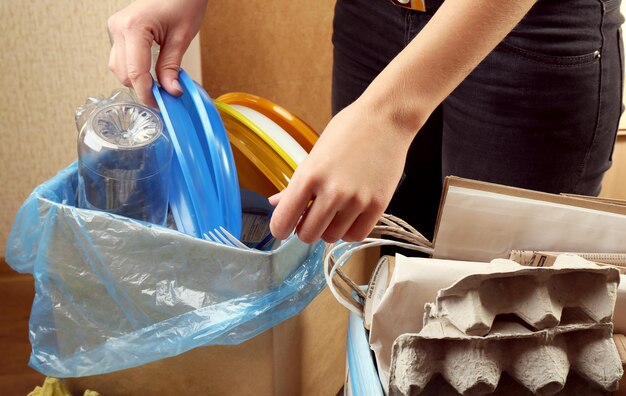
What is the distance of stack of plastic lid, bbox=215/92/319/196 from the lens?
829 millimetres

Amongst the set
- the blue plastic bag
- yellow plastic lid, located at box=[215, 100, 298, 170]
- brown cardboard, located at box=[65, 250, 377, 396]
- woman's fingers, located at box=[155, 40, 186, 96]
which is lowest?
brown cardboard, located at box=[65, 250, 377, 396]

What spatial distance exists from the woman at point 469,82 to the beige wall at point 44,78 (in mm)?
509

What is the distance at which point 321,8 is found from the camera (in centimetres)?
163

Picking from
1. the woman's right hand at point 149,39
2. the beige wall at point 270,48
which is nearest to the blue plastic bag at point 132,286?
the woman's right hand at point 149,39

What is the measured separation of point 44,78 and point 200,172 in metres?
0.70

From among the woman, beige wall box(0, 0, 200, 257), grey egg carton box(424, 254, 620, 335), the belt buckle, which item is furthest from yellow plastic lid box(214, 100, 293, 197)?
beige wall box(0, 0, 200, 257)

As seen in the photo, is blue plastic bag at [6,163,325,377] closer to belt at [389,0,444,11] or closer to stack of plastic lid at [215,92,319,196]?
stack of plastic lid at [215,92,319,196]

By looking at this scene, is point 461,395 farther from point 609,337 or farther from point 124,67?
point 124,67

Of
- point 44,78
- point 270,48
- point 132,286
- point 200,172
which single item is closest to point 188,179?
point 200,172

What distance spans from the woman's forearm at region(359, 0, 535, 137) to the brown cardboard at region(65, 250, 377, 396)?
34 centimetres

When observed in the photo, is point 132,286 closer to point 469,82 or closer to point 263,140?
point 263,140

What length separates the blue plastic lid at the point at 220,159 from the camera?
72 cm

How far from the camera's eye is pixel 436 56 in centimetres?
57

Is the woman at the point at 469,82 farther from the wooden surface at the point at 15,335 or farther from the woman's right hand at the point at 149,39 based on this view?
the wooden surface at the point at 15,335
